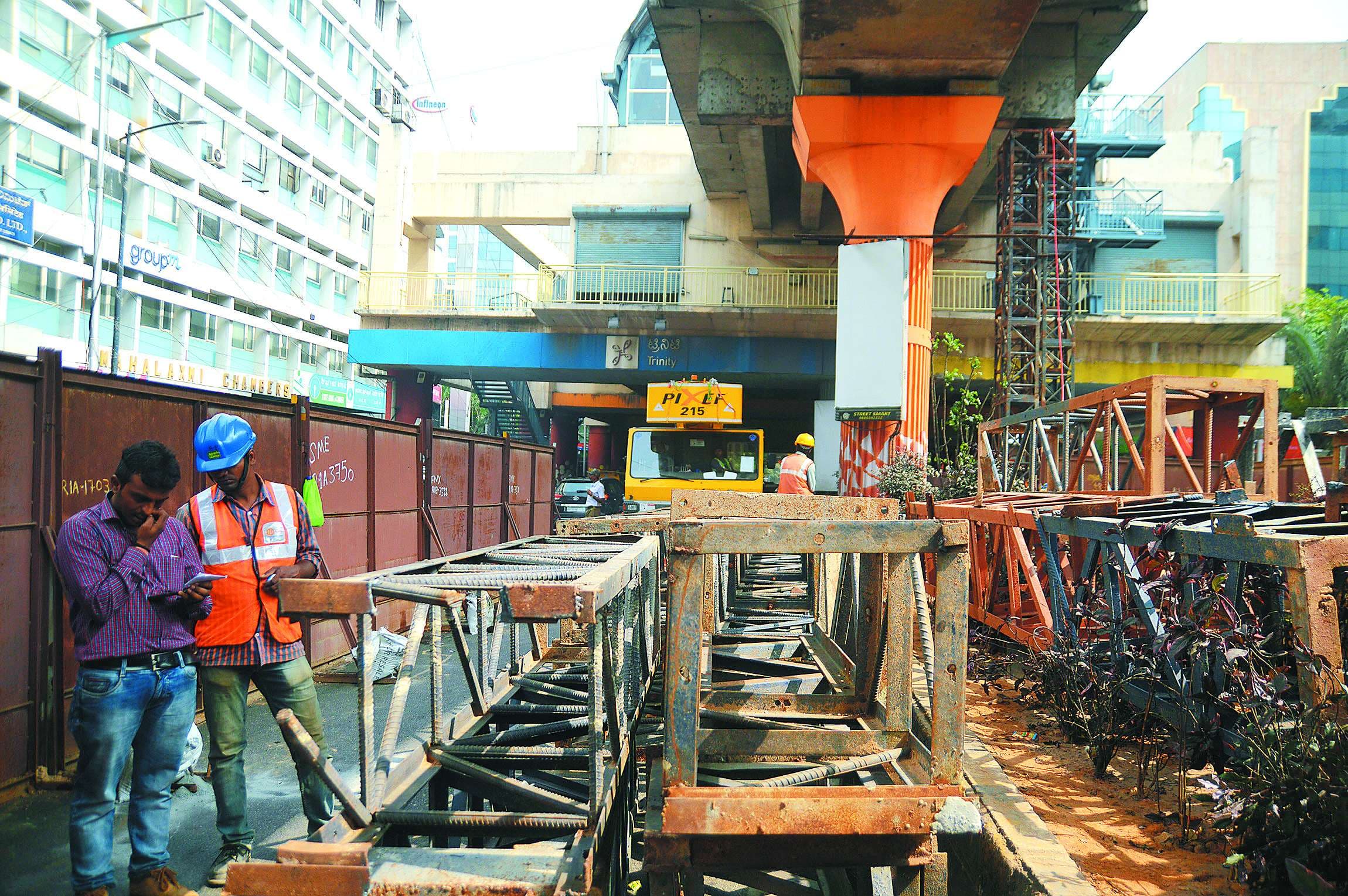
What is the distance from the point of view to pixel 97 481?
544 cm

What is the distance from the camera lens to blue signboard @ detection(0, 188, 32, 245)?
80.5ft

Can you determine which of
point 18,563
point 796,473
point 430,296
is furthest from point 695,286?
point 18,563

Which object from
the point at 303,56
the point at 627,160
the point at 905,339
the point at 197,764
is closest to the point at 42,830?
the point at 197,764

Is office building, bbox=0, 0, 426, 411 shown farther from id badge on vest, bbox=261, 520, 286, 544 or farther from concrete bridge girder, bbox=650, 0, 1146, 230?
id badge on vest, bbox=261, 520, 286, 544

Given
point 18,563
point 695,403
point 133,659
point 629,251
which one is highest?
point 629,251

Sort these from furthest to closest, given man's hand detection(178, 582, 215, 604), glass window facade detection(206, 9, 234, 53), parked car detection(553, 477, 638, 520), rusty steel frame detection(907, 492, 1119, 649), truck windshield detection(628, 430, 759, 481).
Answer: glass window facade detection(206, 9, 234, 53) < parked car detection(553, 477, 638, 520) < truck windshield detection(628, 430, 759, 481) < rusty steel frame detection(907, 492, 1119, 649) < man's hand detection(178, 582, 215, 604)

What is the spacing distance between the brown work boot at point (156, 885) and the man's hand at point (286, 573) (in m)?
1.14

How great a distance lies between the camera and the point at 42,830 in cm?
429

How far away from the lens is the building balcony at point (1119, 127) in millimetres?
26875

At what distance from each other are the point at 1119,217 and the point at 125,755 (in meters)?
28.9

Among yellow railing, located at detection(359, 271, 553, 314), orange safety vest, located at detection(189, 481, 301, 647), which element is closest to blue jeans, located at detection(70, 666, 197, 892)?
orange safety vest, located at detection(189, 481, 301, 647)

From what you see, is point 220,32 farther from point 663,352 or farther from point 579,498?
point 579,498

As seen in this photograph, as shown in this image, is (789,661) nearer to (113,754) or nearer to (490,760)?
(490,760)

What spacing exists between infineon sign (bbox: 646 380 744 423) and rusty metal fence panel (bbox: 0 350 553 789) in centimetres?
550
